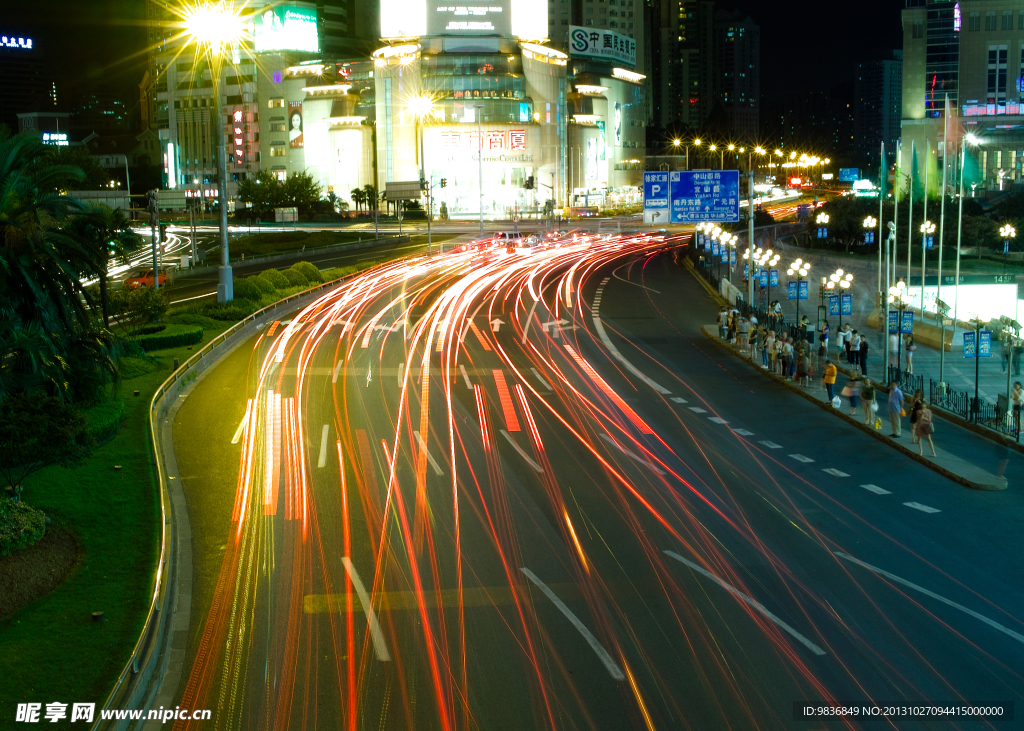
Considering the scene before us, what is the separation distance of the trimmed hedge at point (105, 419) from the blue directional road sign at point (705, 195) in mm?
25358

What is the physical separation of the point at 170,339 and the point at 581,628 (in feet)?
74.5

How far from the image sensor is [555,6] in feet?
589

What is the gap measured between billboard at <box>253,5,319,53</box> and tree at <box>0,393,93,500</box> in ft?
454

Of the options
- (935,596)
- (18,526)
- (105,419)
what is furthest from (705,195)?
(18,526)

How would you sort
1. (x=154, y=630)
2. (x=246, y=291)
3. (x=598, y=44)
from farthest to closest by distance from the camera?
(x=598, y=44)
(x=246, y=291)
(x=154, y=630)

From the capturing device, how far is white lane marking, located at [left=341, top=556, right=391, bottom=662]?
11297 mm

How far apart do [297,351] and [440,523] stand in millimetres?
17953

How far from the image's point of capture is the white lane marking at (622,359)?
27375 millimetres

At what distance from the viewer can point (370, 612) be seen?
12.4 meters

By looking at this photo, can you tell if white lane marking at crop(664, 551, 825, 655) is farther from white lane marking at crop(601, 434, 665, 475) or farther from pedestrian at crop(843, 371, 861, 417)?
pedestrian at crop(843, 371, 861, 417)

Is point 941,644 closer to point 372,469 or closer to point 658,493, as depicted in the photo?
point 658,493

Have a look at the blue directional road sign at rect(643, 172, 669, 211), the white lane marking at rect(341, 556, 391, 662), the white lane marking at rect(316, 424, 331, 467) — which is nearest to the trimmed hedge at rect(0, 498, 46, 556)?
the white lane marking at rect(341, 556, 391, 662)

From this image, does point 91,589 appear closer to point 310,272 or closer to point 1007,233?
point 310,272

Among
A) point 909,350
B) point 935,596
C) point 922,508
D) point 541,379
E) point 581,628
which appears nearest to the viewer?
point 581,628
